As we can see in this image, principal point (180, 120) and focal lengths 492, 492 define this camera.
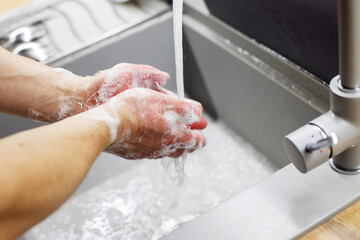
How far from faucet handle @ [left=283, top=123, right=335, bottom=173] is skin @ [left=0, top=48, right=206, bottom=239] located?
0.20 meters

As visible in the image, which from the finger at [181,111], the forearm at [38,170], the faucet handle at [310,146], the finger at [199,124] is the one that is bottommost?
the finger at [199,124]

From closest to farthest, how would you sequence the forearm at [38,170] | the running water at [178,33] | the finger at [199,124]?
1. the forearm at [38,170]
2. the running water at [178,33]
3. the finger at [199,124]

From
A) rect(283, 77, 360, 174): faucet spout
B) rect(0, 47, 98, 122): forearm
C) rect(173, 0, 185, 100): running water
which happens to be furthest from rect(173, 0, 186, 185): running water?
rect(283, 77, 360, 174): faucet spout

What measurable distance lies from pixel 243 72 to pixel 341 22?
449mm

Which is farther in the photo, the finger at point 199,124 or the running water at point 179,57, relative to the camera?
the finger at point 199,124

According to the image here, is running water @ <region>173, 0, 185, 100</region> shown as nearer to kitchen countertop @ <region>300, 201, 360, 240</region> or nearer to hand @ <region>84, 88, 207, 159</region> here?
hand @ <region>84, 88, 207, 159</region>

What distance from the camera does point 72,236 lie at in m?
0.94

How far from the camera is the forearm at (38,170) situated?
1.46 ft

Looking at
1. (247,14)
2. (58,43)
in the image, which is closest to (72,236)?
(58,43)

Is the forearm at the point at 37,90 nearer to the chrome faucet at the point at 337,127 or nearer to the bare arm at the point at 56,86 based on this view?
the bare arm at the point at 56,86

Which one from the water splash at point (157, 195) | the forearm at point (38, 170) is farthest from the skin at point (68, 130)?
the water splash at point (157, 195)

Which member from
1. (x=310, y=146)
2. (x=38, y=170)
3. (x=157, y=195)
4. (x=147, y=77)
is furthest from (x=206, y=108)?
(x=38, y=170)

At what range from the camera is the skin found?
459mm

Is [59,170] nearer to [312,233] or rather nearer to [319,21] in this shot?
[312,233]
